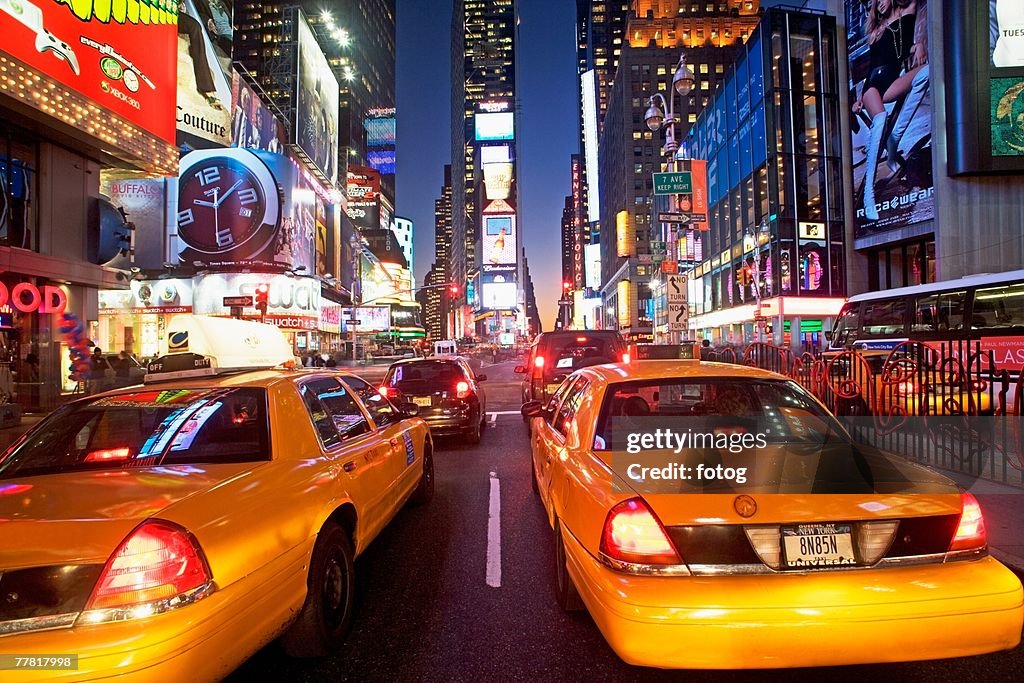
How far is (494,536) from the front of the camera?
4887 millimetres

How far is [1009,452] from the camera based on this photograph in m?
6.99

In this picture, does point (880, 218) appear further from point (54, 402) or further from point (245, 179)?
point (245, 179)

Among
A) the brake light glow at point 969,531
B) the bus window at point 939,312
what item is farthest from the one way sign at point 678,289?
the brake light glow at point 969,531

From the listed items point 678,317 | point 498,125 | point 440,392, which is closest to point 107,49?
point 440,392

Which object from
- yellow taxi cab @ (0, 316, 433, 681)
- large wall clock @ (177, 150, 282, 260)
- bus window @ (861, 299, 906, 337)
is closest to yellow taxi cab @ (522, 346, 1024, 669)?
yellow taxi cab @ (0, 316, 433, 681)

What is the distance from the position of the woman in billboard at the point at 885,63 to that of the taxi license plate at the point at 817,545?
35717 mm

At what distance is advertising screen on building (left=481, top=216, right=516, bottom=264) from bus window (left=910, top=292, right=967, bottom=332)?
114 metres

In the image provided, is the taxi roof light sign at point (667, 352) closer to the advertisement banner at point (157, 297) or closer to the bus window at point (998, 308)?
the bus window at point (998, 308)

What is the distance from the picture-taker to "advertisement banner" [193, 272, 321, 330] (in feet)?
145

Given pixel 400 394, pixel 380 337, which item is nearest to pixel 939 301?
pixel 400 394

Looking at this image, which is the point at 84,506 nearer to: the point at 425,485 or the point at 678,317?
the point at 425,485

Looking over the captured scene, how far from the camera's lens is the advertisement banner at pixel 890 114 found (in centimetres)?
2838

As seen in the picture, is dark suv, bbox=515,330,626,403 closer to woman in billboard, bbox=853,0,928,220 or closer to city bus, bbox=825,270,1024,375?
city bus, bbox=825,270,1024,375

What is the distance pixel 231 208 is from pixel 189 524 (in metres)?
49.1
